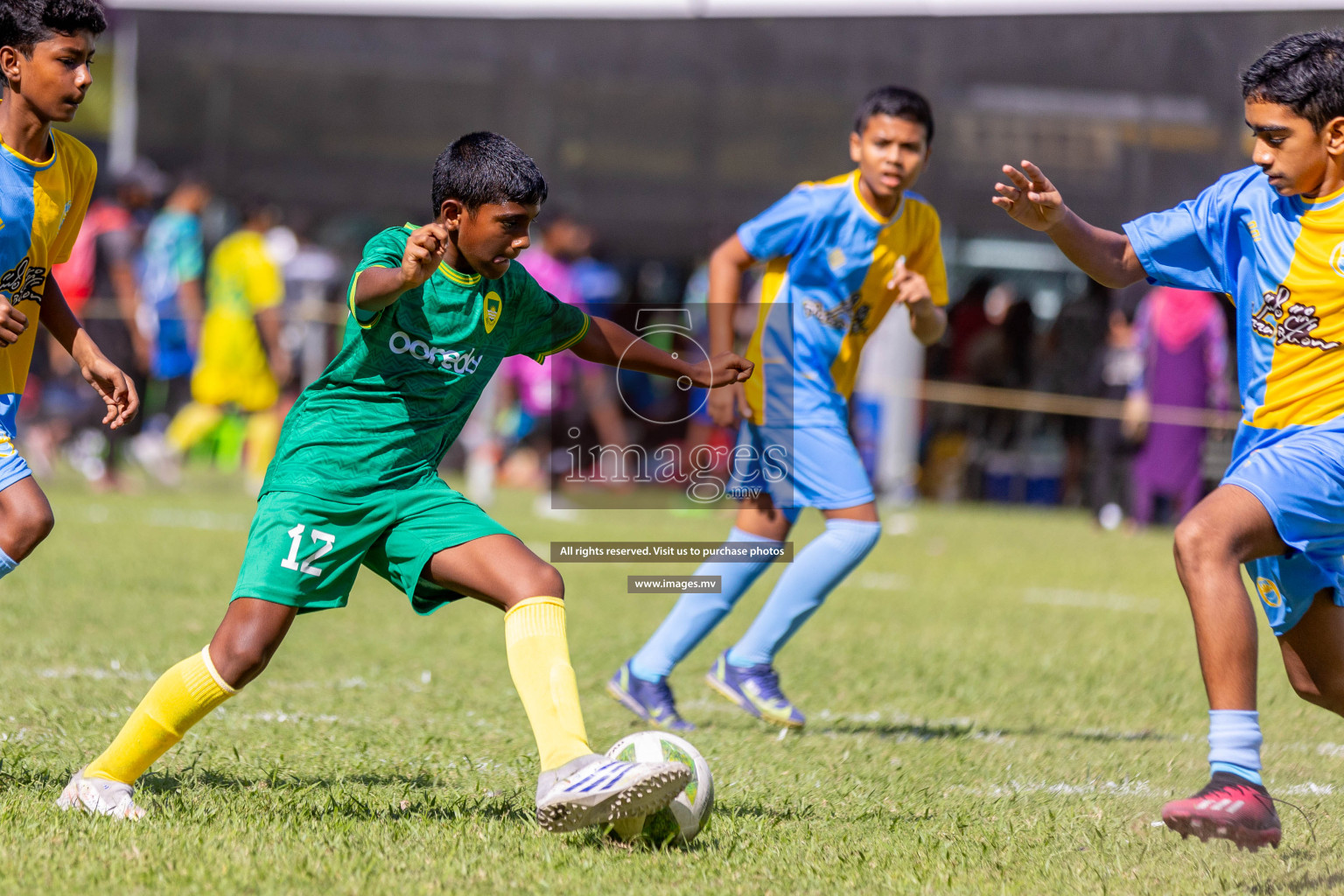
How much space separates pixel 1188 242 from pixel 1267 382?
0.48 meters

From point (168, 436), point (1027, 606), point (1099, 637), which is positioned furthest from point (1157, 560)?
point (168, 436)

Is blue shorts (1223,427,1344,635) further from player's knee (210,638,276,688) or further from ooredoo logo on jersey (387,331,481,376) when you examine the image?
player's knee (210,638,276,688)

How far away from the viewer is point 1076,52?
15.0 meters

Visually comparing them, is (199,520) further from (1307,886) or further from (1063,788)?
(1307,886)

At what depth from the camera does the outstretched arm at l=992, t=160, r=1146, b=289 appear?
414 cm

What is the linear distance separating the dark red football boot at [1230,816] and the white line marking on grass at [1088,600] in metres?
5.65

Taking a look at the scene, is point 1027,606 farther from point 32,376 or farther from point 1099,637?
point 32,376

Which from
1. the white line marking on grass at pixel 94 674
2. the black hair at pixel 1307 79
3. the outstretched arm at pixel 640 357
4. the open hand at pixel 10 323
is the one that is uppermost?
the black hair at pixel 1307 79

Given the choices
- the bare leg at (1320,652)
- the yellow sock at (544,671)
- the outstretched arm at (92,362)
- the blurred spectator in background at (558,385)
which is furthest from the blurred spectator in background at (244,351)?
the bare leg at (1320,652)

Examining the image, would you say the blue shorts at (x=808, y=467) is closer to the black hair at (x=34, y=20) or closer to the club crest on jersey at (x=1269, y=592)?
the club crest on jersey at (x=1269, y=592)

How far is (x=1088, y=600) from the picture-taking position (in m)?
9.43

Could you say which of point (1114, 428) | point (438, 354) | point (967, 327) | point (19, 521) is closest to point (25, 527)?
point (19, 521)

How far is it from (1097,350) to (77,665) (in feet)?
37.4

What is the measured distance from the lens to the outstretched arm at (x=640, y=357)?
4.28m
